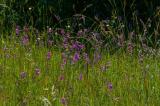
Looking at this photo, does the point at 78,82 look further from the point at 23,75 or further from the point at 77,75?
the point at 23,75

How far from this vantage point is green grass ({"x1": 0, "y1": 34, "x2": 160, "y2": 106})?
323 cm

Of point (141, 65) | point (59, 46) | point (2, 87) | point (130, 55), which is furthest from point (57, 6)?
point (2, 87)

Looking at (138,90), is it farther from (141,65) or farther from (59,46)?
(59,46)

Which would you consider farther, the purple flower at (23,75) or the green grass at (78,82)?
the purple flower at (23,75)

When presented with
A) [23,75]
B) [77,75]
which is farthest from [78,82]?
[23,75]

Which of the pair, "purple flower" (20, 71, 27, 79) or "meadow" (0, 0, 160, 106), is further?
"purple flower" (20, 71, 27, 79)

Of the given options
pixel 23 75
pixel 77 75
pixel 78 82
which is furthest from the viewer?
pixel 77 75

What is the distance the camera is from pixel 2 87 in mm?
3350

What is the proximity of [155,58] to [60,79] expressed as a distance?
3.28 feet

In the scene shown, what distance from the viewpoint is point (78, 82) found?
3.57 m

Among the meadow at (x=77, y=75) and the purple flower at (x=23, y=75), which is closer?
the meadow at (x=77, y=75)

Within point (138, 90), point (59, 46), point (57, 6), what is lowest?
point (138, 90)

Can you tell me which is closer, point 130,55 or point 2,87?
point 2,87

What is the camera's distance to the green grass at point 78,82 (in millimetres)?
3227
